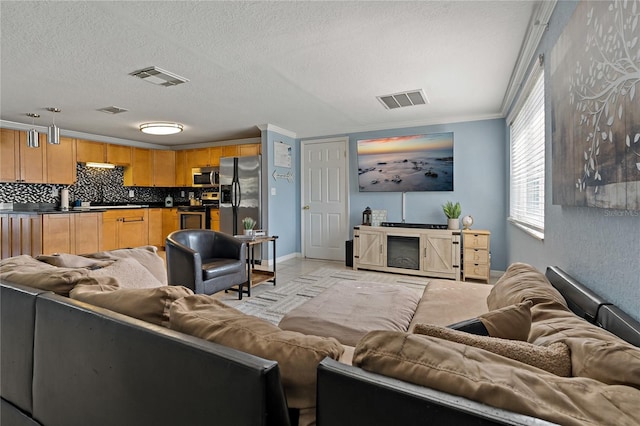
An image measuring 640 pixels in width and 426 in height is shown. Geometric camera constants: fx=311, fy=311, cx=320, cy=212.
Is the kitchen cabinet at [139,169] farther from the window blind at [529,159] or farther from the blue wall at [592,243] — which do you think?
the blue wall at [592,243]

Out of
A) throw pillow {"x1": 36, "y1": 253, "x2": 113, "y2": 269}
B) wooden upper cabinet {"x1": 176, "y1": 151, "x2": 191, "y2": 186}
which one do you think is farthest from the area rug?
wooden upper cabinet {"x1": 176, "y1": 151, "x2": 191, "y2": 186}

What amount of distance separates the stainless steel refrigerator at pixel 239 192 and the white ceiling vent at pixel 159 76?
2.14 meters

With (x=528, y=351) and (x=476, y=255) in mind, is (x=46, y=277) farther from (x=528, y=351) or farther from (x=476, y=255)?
(x=476, y=255)

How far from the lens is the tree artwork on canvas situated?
97 centimetres

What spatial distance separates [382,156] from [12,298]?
469cm

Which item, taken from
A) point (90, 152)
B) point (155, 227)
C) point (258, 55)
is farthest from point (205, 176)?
point (258, 55)

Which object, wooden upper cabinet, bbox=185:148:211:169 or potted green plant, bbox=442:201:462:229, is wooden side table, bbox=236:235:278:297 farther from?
wooden upper cabinet, bbox=185:148:211:169

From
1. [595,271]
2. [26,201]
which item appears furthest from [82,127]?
[595,271]

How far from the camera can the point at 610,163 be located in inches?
43.2

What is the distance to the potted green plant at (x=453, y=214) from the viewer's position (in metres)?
4.46

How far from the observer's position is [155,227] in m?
6.58

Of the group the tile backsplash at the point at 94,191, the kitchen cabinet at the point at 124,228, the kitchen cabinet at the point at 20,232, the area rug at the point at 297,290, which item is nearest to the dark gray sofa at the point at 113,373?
the area rug at the point at 297,290

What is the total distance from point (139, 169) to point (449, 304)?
21.5 ft

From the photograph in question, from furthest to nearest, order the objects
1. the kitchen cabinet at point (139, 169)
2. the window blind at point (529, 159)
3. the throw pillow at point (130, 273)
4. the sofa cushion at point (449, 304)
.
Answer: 1. the kitchen cabinet at point (139, 169)
2. the window blind at point (529, 159)
3. the throw pillow at point (130, 273)
4. the sofa cushion at point (449, 304)
